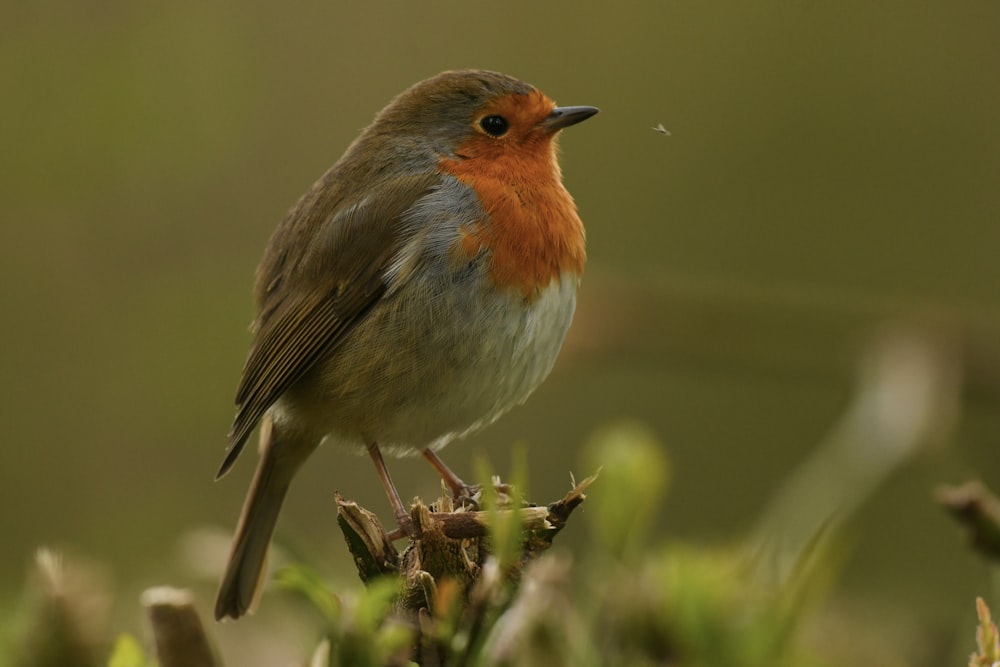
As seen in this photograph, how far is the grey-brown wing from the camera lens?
11.1 feet

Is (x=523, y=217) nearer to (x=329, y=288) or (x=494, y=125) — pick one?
(x=494, y=125)

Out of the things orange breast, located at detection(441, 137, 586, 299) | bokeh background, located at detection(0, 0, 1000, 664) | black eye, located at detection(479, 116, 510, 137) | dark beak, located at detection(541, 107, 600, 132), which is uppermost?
dark beak, located at detection(541, 107, 600, 132)

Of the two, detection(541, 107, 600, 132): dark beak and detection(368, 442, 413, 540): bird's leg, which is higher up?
detection(541, 107, 600, 132): dark beak

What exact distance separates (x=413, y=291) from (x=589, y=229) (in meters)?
3.56

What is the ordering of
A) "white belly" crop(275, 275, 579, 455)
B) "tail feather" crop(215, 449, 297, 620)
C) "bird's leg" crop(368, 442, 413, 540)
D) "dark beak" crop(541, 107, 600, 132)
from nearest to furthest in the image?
"bird's leg" crop(368, 442, 413, 540), "tail feather" crop(215, 449, 297, 620), "white belly" crop(275, 275, 579, 455), "dark beak" crop(541, 107, 600, 132)

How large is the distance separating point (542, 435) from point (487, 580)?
5529mm

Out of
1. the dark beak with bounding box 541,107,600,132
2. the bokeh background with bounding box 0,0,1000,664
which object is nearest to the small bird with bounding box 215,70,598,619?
the dark beak with bounding box 541,107,600,132

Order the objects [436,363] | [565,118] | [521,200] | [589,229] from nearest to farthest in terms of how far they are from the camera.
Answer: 1. [436,363]
2. [521,200]
3. [565,118]
4. [589,229]

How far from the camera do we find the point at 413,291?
3262mm

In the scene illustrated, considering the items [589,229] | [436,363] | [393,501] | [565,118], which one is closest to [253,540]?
[393,501]

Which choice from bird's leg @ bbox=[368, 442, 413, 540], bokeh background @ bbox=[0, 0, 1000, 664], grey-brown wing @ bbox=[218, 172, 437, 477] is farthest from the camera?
bokeh background @ bbox=[0, 0, 1000, 664]

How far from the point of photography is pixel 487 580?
93 cm

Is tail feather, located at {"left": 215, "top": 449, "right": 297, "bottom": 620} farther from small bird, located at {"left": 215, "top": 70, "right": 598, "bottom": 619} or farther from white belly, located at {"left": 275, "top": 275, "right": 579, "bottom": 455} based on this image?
white belly, located at {"left": 275, "top": 275, "right": 579, "bottom": 455}

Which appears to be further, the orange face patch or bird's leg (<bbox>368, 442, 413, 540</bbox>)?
the orange face patch
